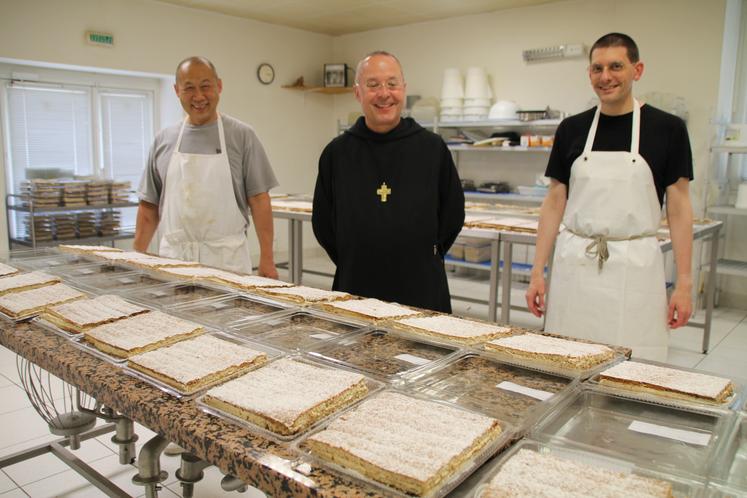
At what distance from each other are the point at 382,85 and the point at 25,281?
127 centimetres

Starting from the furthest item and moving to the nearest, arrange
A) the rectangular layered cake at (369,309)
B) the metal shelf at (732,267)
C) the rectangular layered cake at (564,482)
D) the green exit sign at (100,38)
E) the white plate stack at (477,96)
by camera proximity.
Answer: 1. the white plate stack at (477,96)
2. the green exit sign at (100,38)
3. the metal shelf at (732,267)
4. the rectangular layered cake at (369,309)
5. the rectangular layered cake at (564,482)

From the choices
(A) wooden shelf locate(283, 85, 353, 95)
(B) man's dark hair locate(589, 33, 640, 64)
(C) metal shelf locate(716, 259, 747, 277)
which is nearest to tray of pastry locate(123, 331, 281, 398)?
(B) man's dark hair locate(589, 33, 640, 64)

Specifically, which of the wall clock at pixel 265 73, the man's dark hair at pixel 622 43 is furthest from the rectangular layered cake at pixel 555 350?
the wall clock at pixel 265 73

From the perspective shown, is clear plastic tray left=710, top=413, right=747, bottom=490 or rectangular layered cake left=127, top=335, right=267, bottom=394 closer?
clear plastic tray left=710, top=413, right=747, bottom=490

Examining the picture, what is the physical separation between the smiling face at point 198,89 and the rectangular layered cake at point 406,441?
1.93 metres

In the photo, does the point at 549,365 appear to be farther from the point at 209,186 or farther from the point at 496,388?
the point at 209,186

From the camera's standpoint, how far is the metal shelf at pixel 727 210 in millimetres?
4641

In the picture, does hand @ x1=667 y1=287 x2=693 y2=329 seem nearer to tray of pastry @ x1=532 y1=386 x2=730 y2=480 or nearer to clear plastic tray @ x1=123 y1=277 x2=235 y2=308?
tray of pastry @ x1=532 y1=386 x2=730 y2=480

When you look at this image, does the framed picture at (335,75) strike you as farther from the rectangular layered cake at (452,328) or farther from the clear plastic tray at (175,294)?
the rectangular layered cake at (452,328)

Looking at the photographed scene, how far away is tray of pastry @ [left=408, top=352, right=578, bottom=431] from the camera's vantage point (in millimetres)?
1002

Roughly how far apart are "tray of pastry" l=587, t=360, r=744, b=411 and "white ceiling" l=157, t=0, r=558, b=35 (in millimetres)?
5304

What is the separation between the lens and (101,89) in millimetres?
5887

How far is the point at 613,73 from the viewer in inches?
78.2

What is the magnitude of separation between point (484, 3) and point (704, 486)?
5803 millimetres
